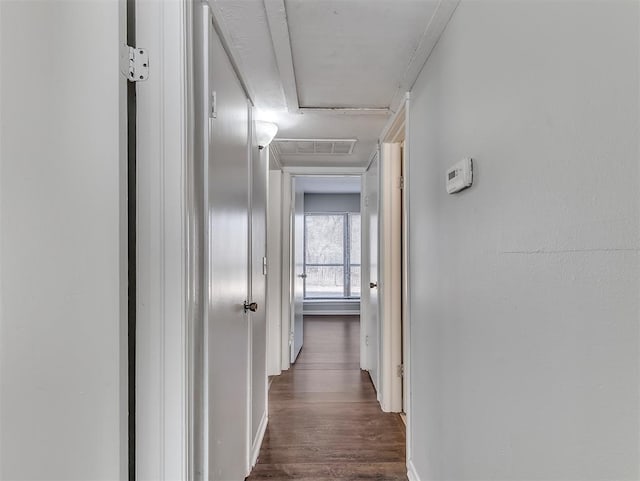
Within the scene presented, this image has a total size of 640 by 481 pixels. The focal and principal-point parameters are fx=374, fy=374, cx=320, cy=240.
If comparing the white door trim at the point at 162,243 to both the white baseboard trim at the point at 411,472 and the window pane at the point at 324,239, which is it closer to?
the white baseboard trim at the point at 411,472

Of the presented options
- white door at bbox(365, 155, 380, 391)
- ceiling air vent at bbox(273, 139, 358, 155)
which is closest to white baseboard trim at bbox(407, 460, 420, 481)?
white door at bbox(365, 155, 380, 391)

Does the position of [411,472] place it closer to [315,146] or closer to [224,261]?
[224,261]

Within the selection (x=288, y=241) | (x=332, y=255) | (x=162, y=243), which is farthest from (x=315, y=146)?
(x=332, y=255)

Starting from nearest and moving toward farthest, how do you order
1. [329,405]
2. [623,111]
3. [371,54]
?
1. [623,111]
2. [371,54]
3. [329,405]

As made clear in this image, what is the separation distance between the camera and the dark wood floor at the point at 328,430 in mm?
2055

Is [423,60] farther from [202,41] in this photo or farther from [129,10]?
[129,10]

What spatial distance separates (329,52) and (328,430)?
88.8 inches

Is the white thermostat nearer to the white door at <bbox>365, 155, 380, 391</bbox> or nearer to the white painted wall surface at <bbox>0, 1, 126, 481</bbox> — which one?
the white painted wall surface at <bbox>0, 1, 126, 481</bbox>

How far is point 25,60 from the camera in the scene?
728mm

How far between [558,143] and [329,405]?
2605 mm

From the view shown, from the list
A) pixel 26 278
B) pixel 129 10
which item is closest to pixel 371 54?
pixel 129 10

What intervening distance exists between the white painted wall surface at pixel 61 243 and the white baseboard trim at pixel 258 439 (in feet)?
4.32

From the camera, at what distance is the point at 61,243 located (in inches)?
32.4

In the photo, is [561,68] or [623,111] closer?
[623,111]
